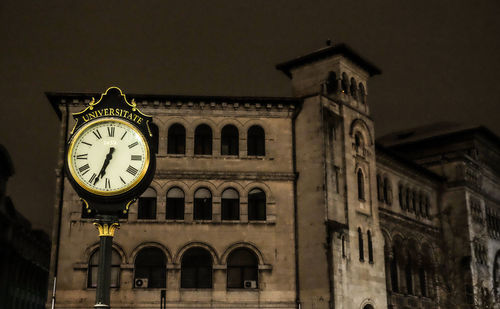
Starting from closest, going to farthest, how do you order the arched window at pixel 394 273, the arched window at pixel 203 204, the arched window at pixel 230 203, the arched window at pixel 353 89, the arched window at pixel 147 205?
the arched window at pixel 147 205
the arched window at pixel 203 204
the arched window at pixel 230 203
the arched window at pixel 353 89
the arched window at pixel 394 273

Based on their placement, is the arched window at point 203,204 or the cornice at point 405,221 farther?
the cornice at point 405,221

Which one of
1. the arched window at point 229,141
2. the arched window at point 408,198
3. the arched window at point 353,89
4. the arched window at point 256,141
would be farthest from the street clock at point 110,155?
the arched window at point 408,198

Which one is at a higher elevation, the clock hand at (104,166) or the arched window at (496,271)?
the arched window at (496,271)

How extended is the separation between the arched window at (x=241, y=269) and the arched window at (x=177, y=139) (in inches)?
230

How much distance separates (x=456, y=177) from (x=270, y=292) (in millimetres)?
21812

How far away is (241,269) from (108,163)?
21535 mm

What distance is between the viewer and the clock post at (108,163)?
11.5 meters

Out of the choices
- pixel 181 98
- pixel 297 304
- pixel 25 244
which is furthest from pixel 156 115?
pixel 25 244

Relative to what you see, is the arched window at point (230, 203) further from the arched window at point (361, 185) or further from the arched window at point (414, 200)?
the arched window at point (414, 200)

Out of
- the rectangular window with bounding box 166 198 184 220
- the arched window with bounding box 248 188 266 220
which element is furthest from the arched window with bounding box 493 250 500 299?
the rectangular window with bounding box 166 198 184 220

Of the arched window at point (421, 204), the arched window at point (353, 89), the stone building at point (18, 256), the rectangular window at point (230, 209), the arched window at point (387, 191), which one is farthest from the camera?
the stone building at point (18, 256)

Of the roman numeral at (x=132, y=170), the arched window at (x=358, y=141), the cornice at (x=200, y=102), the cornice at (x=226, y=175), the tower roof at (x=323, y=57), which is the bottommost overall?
the roman numeral at (x=132, y=170)

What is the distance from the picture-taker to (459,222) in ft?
155

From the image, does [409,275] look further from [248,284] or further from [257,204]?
[248,284]
